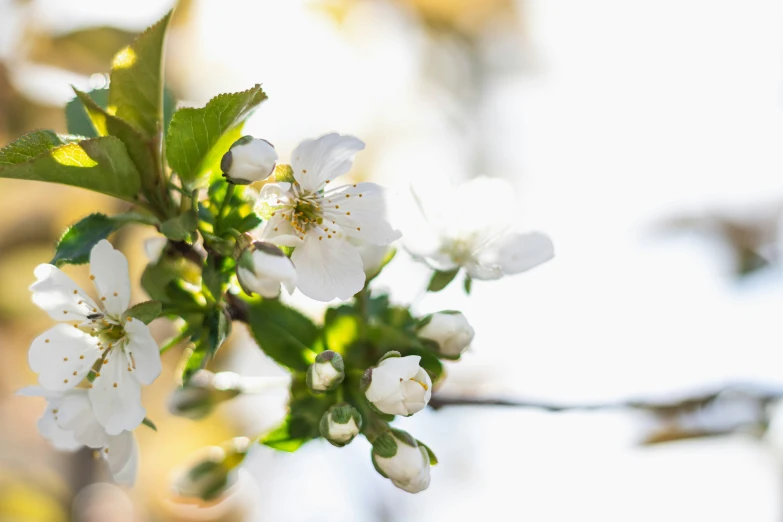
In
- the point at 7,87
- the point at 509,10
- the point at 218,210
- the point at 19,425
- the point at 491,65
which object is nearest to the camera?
the point at 218,210

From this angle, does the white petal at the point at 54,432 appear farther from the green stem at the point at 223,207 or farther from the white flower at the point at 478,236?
the white flower at the point at 478,236

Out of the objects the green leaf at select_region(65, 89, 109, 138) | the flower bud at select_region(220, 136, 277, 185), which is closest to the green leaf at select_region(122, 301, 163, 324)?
the flower bud at select_region(220, 136, 277, 185)

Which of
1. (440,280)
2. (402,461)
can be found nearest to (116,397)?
(402,461)

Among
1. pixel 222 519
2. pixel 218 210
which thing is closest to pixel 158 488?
pixel 222 519

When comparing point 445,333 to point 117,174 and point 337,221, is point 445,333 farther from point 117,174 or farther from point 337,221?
point 117,174

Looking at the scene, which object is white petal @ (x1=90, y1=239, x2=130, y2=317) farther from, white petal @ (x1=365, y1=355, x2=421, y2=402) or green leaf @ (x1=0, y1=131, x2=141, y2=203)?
white petal @ (x1=365, y1=355, x2=421, y2=402)

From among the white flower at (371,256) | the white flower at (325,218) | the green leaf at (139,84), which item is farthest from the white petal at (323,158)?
the green leaf at (139,84)

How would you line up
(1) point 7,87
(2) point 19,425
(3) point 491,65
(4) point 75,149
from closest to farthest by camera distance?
(4) point 75,149
(1) point 7,87
(2) point 19,425
(3) point 491,65

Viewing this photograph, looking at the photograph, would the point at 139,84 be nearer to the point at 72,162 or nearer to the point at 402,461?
the point at 72,162
